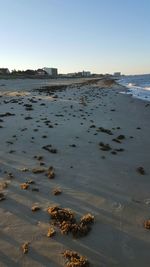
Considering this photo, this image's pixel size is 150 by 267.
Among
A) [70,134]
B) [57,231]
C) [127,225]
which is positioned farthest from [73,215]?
[70,134]

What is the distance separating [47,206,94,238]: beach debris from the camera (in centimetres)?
455

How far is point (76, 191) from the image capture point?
5926mm

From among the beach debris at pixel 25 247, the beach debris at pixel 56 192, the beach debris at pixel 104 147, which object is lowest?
the beach debris at pixel 25 247

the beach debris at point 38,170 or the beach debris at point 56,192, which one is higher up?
the beach debris at point 38,170

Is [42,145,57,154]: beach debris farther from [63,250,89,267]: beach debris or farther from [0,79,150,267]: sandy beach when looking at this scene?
[63,250,89,267]: beach debris

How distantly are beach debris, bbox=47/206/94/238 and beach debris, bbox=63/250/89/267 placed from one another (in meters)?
0.43

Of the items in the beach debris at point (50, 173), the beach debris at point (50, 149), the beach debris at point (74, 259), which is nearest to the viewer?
the beach debris at point (74, 259)

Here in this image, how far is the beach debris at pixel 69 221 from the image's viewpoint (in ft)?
14.9

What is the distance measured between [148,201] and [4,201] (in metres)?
2.74

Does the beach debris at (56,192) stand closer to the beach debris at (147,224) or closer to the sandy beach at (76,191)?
the sandy beach at (76,191)

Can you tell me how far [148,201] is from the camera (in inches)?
220

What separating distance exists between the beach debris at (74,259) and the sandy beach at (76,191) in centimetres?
8

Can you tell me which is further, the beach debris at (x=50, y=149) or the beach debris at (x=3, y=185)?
the beach debris at (x=50, y=149)

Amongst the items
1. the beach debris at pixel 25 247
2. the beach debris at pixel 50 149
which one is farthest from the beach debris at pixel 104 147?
the beach debris at pixel 25 247
